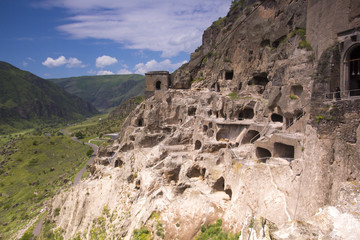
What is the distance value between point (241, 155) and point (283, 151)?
3.83 m

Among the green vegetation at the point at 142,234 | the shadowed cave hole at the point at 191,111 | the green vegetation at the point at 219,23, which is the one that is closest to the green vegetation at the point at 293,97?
the green vegetation at the point at 142,234

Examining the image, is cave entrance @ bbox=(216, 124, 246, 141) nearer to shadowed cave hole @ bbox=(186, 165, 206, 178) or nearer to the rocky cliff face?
the rocky cliff face

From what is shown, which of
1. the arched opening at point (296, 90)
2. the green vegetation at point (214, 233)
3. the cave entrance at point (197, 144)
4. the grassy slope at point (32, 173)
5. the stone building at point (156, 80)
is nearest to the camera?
the green vegetation at point (214, 233)

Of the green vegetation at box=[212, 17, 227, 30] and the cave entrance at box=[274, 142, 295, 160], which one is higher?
the green vegetation at box=[212, 17, 227, 30]

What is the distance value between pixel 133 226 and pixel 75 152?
81.8m

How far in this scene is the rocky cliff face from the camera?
455 inches

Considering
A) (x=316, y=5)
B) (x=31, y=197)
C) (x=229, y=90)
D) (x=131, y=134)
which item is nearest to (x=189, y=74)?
(x=229, y=90)

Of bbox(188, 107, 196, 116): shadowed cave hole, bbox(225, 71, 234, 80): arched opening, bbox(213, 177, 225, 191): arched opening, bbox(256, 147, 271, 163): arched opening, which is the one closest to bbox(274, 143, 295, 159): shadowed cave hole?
bbox(256, 147, 271, 163): arched opening

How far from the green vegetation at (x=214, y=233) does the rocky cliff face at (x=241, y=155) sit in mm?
594

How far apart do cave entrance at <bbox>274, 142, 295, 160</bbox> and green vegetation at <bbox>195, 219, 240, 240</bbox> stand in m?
7.04

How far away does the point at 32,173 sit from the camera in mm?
81500

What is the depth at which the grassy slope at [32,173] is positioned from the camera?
2239 inches

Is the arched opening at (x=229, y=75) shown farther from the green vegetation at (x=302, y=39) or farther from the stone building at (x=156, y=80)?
the green vegetation at (x=302, y=39)

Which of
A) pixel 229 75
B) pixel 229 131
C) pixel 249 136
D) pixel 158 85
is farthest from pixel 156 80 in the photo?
pixel 249 136
